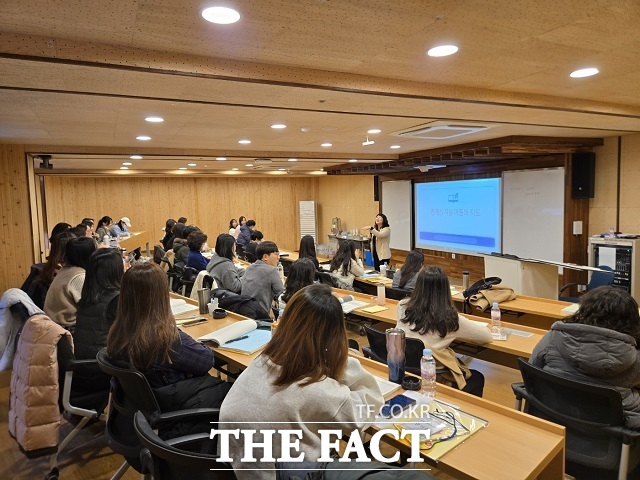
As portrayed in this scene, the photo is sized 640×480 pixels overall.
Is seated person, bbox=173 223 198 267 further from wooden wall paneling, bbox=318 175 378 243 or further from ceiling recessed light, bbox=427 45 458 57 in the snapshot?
wooden wall paneling, bbox=318 175 378 243

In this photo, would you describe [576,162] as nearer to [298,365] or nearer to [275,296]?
[275,296]

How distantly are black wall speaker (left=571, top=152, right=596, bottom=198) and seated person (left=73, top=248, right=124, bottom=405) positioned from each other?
6406mm

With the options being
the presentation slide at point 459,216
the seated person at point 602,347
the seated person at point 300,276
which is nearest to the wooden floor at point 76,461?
the seated person at point 602,347

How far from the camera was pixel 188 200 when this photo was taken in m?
12.8

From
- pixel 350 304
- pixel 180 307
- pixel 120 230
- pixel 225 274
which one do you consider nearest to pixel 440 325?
pixel 350 304

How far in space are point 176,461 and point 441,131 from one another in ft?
15.4

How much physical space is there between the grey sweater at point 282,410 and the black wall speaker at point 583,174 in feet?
21.1

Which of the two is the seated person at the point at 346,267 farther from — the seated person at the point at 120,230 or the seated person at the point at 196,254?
the seated person at the point at 120,230

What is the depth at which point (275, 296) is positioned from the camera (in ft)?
13.1

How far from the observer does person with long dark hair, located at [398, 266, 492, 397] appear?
2.62 metres

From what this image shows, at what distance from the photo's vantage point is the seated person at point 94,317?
2678 millimetres

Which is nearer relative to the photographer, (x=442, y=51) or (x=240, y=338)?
(x=442, y=51)

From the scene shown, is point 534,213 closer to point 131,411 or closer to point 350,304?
point 350,304

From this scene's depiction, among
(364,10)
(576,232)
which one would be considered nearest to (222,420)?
(364,10)
